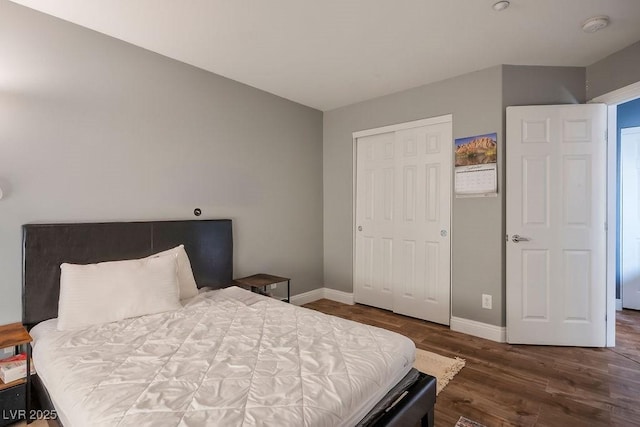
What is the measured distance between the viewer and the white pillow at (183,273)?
2.52m

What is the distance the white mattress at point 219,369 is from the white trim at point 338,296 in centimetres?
213

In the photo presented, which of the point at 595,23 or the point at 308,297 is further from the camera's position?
the point at 308,297

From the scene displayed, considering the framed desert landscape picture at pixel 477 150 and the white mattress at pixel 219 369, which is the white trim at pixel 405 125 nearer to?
the framed desert landscape picture at pixel 477 150

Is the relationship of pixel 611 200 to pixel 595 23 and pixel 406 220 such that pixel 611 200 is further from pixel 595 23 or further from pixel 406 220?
pixel 406 220

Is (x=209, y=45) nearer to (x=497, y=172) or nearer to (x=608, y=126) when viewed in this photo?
(x=497, y=172)

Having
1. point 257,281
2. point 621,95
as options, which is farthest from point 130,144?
point 621,95

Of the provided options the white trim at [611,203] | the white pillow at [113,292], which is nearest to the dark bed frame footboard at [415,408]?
the white pillow at [113,292]

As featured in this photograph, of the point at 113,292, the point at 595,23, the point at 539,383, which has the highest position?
the point at 595,23

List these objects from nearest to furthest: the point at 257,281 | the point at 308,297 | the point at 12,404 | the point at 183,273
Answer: the point at 12,404
the point at 183,273
the point at 257,281
the point at 308,297

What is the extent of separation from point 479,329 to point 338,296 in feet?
5.69

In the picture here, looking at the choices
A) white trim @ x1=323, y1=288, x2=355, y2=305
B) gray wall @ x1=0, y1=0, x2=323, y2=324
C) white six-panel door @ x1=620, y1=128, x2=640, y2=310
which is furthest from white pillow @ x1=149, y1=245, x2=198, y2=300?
white six-panel door @ x1=620, y1=128, x2=640, y2=310

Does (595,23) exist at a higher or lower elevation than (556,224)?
higher

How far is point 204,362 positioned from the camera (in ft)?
4.78

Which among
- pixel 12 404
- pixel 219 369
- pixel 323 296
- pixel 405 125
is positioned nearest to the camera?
pixel 219 369
